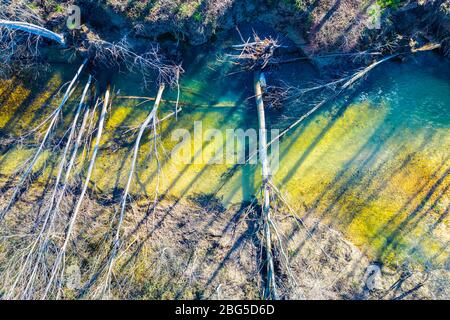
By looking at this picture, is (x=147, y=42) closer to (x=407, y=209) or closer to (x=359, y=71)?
(x=359, y=71)

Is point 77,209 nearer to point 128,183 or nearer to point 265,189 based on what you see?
point 128,183

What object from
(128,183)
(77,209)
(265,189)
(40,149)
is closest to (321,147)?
(265,189)

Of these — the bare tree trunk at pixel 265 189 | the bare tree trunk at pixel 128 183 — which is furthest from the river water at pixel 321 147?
the bare tree trunk at pixel 128 183

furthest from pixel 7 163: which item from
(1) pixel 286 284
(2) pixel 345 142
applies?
Result: (2) pixel 345 142

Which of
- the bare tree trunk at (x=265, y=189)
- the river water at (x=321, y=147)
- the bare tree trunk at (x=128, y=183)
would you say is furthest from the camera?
Answer: the river water at (x=321, y=147)

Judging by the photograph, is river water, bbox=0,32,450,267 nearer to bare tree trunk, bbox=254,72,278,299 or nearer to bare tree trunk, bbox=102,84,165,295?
bare tree trunk, bbox=254,72,278,299

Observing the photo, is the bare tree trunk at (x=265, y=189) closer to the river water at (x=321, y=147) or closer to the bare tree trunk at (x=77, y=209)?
the river water at (x=321, y=147)
